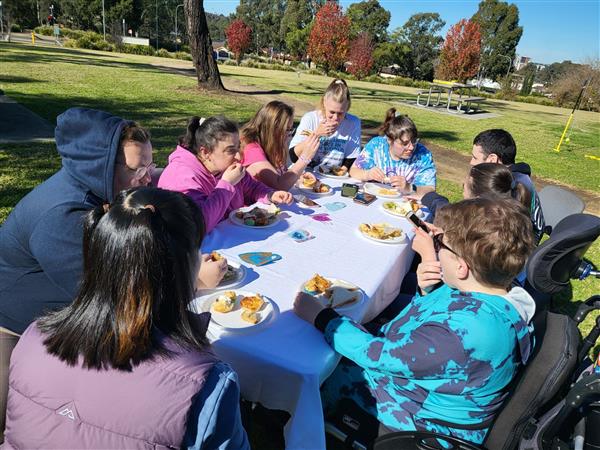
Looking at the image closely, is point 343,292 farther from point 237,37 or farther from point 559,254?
point 237,37

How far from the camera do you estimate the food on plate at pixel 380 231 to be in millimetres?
2664

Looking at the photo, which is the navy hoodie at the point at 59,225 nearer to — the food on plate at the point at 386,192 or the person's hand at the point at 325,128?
the food on plate at the point at 386,192

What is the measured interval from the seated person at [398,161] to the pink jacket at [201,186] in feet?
4.71

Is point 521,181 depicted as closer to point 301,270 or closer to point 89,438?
point 301,270

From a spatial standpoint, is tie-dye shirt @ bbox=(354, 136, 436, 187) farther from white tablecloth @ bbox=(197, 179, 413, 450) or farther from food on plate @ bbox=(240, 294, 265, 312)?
food on plate @ bbox=(240, 294, 265, 312)

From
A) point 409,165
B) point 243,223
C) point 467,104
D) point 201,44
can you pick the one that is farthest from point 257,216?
point 467,104

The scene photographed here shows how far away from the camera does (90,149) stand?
171 centimetres

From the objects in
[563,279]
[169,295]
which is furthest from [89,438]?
[563,279]

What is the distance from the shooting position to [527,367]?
154 cm

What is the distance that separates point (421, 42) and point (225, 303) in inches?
2560

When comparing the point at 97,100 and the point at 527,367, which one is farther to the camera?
the point at 97,100

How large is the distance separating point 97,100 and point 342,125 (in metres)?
9.67

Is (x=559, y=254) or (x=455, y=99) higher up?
(x=455, y=99)

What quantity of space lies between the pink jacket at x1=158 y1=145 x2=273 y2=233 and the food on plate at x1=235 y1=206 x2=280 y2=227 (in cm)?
13
